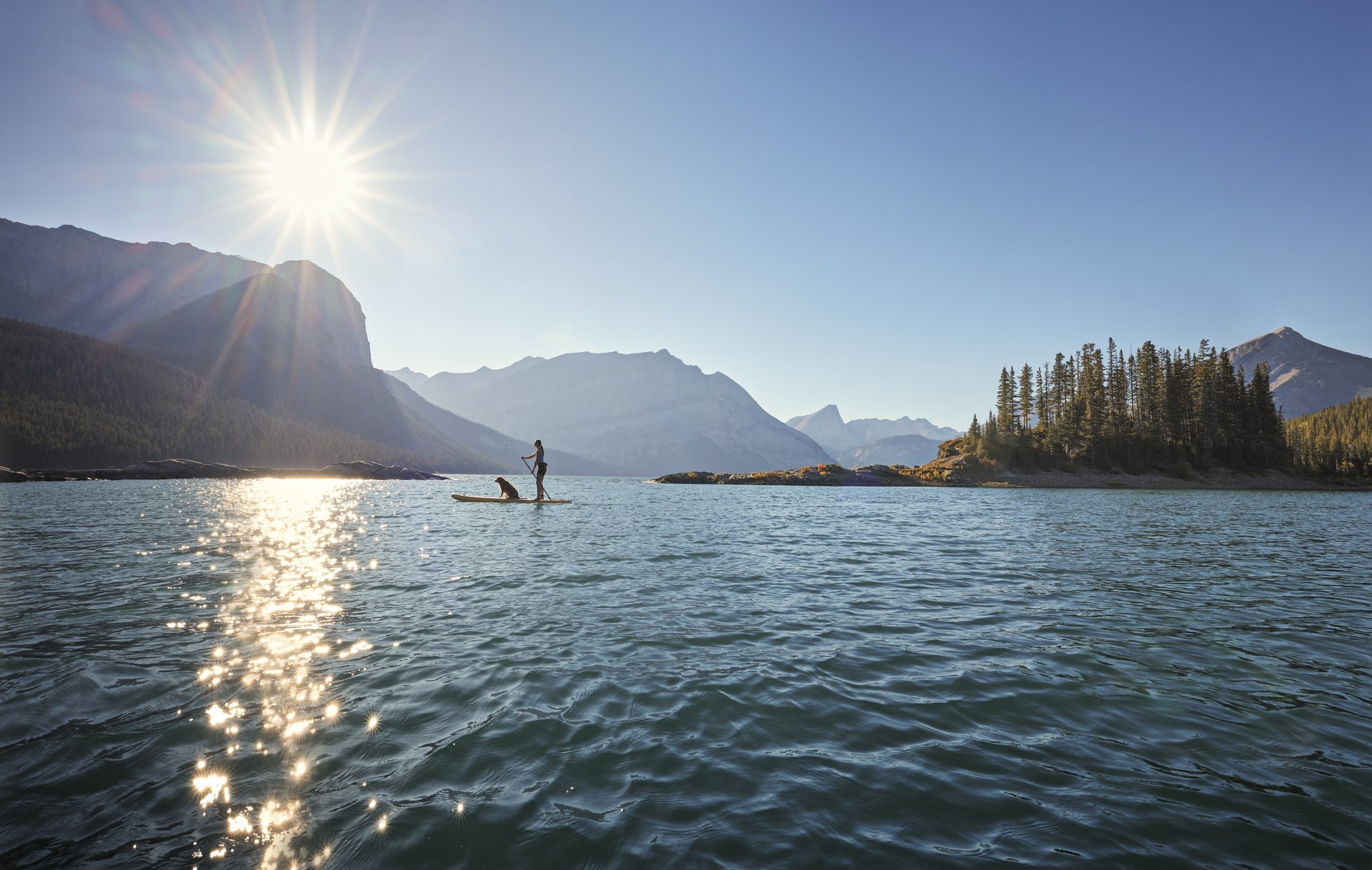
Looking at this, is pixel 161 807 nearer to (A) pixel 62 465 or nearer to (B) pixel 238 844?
(B) pixel 238 844

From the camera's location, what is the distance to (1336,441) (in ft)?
413

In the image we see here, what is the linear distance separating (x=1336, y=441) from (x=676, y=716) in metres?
192

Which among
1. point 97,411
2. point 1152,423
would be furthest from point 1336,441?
point 97,411

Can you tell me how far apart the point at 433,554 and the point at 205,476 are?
5704 inches

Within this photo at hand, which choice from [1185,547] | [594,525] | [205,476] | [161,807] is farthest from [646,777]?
[205,476]

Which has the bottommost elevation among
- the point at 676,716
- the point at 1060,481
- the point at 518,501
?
the point at 676,716

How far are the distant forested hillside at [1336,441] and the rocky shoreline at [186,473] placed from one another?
220 m

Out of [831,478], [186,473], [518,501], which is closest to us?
[518,501]

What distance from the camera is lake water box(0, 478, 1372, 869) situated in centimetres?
509

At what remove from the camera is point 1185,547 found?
84.4 ft

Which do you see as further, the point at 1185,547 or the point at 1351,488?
the point at 1351,488

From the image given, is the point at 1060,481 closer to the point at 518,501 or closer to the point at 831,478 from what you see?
the point at 831,478

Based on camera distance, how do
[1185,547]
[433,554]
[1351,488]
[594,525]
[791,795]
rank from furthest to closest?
[1351,488], [594,525], [1185,547], [433,554], [791,795]

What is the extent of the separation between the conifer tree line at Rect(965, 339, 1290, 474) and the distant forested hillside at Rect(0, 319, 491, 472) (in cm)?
22344
